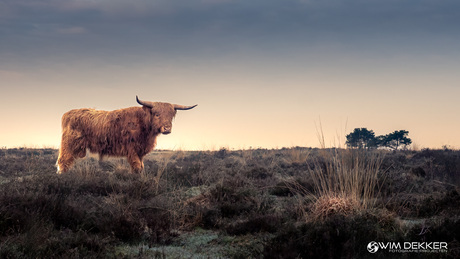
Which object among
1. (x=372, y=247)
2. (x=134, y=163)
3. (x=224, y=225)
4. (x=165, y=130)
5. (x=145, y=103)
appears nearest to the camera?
(x=372, y=247)

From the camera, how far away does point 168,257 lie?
495 centimetres

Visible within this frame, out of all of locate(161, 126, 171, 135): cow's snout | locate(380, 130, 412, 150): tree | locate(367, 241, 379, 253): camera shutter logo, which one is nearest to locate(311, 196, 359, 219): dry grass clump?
locate(367, 241, 379, 253): camera shutter logo

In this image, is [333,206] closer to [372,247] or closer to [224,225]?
[372,247]

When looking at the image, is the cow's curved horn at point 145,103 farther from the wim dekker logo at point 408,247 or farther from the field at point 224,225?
the wim dekker logo at point 408,247

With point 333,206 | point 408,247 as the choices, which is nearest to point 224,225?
point 333,206

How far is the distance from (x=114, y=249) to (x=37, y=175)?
20.3 ft

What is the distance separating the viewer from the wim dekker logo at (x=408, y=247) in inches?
200

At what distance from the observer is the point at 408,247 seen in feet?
17.2

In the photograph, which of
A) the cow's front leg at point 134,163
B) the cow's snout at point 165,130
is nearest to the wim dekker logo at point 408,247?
the cow's snout at point 165,130

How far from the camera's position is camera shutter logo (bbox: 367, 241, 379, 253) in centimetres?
511

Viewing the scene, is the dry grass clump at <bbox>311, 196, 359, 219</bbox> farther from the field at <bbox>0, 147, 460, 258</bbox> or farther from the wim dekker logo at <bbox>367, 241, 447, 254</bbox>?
the wim dekker logo at <bbox>367, 241, 447, 254</bbox>

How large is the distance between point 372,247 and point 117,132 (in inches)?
377

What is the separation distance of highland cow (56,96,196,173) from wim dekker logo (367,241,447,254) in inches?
335

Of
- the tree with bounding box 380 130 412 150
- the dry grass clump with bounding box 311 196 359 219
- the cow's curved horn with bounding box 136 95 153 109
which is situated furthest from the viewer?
the tree with bounding box 380 130 412 150
